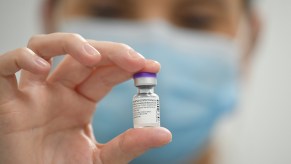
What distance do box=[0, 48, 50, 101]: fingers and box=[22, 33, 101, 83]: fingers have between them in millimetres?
34

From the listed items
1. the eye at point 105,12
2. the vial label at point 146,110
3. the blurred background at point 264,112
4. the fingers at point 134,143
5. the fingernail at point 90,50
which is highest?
the fingernail at point 90,50

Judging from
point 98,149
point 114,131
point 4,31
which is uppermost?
point 4,31

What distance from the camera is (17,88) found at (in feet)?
2.32

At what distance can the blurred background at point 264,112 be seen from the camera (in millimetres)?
1715

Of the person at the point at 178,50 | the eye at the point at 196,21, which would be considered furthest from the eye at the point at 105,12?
the eye at the point at 196,21

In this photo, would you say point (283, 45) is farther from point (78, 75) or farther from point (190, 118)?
point (78, 75)

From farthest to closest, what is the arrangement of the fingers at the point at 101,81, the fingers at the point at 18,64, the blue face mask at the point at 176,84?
1. the blue face mask at the point at 176,84
2. the fingers at the point at 101,81
3. the fingers at the point at 18,64

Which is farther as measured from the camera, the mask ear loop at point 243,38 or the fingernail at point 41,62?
the mask ear loop at point 243,38

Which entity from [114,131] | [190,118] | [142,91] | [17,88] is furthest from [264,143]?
[17,88]

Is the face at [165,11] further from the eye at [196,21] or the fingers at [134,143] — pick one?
the fingers at [134,143]

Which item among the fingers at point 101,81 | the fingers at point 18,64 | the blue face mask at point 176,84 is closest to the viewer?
the fingers at point 18,64

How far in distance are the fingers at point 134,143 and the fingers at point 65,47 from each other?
0.18 meters

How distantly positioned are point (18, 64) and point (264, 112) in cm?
145

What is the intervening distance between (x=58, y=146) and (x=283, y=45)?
150 cm
